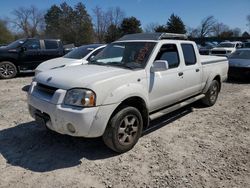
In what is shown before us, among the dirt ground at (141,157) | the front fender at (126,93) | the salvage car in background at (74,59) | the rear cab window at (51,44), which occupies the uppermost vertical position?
the rear cab window at (51,44)

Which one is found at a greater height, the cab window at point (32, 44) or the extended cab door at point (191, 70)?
the cab window at point (32, 44)

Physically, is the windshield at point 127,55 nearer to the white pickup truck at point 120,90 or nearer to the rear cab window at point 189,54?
the white pickup truck at point 120,90

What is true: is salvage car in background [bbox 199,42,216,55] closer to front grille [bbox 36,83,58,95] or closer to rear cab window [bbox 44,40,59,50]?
rear cab window [bbox 44,40,59,50]

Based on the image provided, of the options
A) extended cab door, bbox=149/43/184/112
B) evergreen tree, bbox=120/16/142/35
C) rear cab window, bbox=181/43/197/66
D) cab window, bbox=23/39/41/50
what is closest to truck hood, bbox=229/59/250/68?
rear cab window, bbox=181/43/197/66

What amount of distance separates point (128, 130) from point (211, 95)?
3.42 m

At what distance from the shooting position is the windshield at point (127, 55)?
4.25 metres

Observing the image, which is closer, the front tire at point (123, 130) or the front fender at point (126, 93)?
the front fender at point (126, 93)

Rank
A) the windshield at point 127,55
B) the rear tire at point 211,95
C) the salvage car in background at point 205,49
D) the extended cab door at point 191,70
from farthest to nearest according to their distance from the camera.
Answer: the salvage car in background at point 205,49
the rear tire at point 211,95
the extended cab door at point 191,70
the windshield at point 127,55

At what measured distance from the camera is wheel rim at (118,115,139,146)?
3.78 metres

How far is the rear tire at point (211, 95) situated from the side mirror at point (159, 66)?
263 centimetres

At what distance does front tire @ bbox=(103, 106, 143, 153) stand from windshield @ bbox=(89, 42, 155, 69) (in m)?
0.83

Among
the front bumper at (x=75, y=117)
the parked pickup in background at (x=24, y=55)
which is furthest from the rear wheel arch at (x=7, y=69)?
the front bumper at (x=75, y=117)

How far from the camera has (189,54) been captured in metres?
5.42

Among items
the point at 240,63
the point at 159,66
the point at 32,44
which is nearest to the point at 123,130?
the point at 159,66
